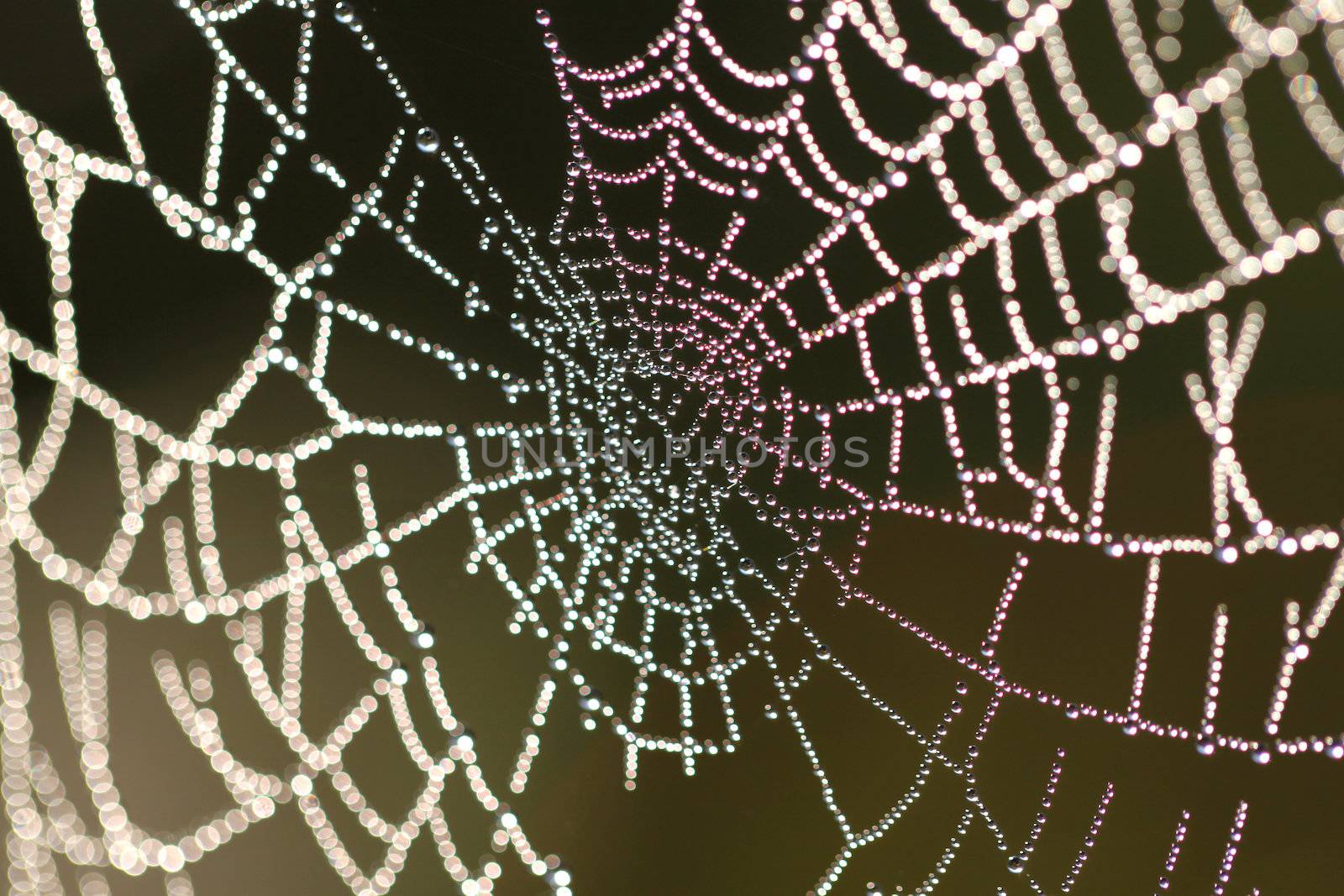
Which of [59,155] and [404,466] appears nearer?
[59,155]

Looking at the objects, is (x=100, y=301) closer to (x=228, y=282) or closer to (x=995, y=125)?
(x=228, y=282)

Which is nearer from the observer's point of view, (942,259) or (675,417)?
(942,259)

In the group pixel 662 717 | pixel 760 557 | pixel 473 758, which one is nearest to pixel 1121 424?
pixel 760 557

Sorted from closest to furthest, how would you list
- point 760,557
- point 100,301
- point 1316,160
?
point 1316,160, point 100,301, point 760,557

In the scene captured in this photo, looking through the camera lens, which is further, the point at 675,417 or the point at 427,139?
the point at 675,417

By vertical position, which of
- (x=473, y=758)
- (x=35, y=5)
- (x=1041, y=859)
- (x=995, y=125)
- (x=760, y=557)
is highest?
(x=995, y=125)

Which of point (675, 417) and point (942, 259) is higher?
point (942, 259)

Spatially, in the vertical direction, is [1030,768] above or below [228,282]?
below

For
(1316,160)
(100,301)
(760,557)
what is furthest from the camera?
(760,557)
